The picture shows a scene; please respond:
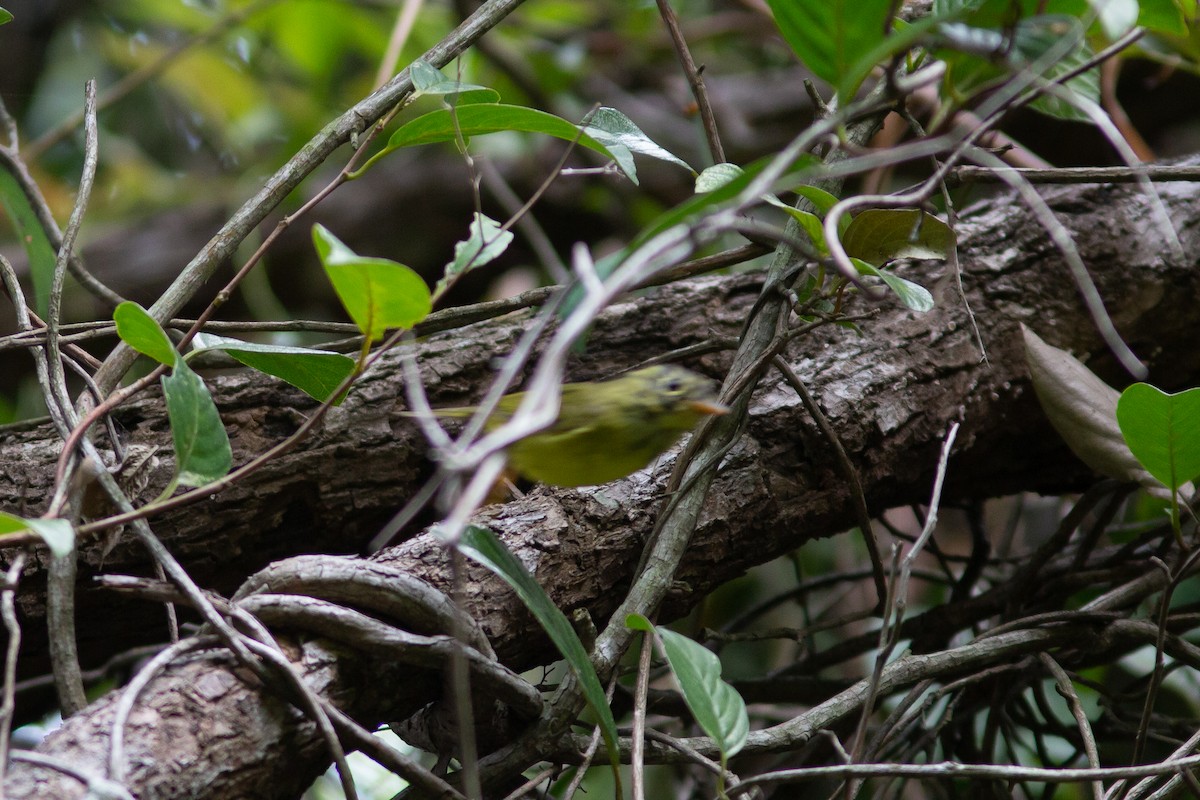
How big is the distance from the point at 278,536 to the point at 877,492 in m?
0.69

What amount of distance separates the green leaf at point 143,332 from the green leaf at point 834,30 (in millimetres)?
531

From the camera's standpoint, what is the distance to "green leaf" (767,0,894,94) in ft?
2.19

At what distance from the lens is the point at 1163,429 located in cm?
87

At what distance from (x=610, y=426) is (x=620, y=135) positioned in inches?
12.6

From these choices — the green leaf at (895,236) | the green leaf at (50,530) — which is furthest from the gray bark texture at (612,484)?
the green leaf at (50,530)

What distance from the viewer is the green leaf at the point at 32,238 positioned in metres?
1.01

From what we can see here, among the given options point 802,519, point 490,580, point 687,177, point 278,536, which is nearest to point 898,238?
point 802,519

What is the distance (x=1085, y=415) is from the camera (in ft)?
3.43

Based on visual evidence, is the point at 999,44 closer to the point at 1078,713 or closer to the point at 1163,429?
the point at 1163,429

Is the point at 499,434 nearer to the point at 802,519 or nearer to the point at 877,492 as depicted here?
the point at 802,519

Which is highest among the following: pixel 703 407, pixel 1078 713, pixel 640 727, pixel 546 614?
pixel 703 407

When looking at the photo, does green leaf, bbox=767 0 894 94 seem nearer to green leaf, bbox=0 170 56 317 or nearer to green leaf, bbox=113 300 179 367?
green leaf, bbox=113 300 179 367

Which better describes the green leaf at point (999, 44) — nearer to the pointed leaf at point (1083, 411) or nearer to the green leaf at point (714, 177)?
the green leaf at point (714, 177)

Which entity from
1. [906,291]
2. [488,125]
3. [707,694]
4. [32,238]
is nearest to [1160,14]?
[906,291]
